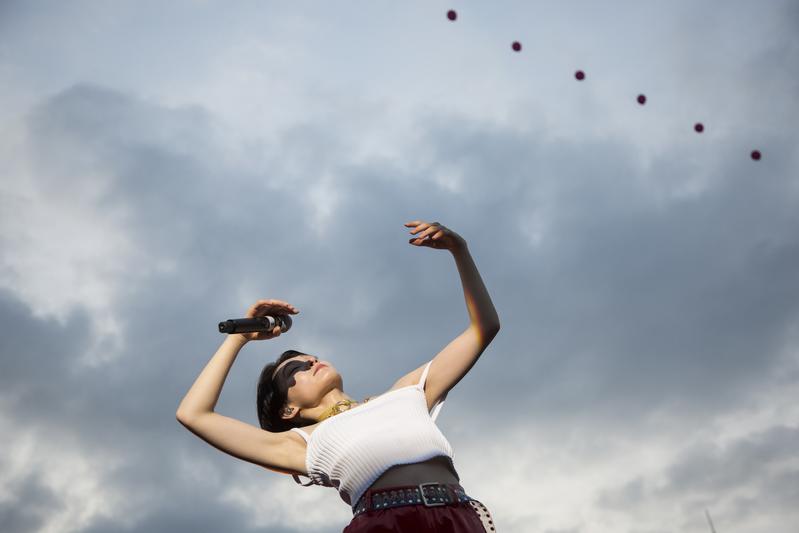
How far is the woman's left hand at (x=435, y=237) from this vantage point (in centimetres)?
396

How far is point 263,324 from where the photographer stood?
426 centimetres

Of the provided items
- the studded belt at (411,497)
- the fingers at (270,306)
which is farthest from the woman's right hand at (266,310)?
the studded belt at (411,497)

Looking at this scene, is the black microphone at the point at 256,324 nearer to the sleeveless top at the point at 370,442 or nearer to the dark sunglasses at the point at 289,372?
the dark sunglasses at the point at 289,372

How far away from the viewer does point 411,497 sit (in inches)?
136

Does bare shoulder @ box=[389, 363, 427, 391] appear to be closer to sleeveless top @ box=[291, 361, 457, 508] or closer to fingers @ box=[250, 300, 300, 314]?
sleeveless top @ box=[291, 361, 457, 508]

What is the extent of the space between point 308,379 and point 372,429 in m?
0.81

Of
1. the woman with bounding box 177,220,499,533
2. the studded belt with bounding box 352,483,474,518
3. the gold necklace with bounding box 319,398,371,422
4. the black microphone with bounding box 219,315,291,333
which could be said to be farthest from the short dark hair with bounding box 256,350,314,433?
the studded belt with bounding box 352,483,474,518

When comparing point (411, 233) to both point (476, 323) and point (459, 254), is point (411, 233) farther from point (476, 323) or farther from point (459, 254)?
point (476, 323)

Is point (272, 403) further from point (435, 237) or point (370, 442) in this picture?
point (435, 237)

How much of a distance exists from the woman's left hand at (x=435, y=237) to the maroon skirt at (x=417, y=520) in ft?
4.08

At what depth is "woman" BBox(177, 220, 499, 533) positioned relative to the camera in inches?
137

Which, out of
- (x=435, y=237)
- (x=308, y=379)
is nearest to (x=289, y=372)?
(x=308, y=379)

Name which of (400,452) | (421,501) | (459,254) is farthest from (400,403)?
(459,254)

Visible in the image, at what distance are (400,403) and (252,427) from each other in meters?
0.74
